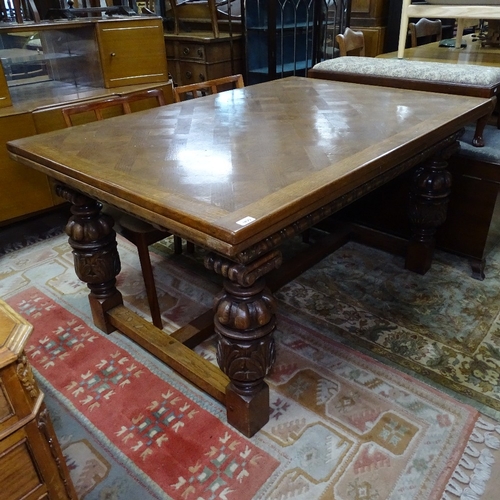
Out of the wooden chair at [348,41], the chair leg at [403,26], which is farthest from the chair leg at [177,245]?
the chair leg at [403,26]

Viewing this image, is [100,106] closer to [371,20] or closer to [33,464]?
[33,464]

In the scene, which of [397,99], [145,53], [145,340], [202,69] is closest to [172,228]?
[145,340]

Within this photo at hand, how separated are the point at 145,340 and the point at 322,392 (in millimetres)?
640

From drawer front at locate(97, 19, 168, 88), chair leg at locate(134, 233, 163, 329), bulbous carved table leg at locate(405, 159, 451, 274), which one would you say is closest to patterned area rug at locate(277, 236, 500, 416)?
bulbous carved table leg at locate(405, 159, 451, 274)

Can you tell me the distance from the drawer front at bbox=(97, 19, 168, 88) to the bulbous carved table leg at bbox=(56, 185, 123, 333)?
142cm

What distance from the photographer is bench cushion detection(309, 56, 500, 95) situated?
6.18ft

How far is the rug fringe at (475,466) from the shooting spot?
1217mm

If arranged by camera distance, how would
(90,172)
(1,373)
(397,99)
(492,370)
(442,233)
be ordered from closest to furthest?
(1,373) → (90,172) → (492,370) → (397,99) → (442,233)

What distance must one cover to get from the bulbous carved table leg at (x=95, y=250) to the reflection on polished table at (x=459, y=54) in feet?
6.39

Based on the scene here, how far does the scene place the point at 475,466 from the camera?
1.28 meters

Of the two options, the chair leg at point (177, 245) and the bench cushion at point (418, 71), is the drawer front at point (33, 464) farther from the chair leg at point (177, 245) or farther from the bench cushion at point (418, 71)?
the bench cushion at point (418, 71)

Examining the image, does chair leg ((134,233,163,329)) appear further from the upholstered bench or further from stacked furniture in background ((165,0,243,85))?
stacked furniture in background ((165,0,243,85))

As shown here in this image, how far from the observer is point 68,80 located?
286 centimetres

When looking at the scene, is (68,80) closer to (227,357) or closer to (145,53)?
(145,53)
